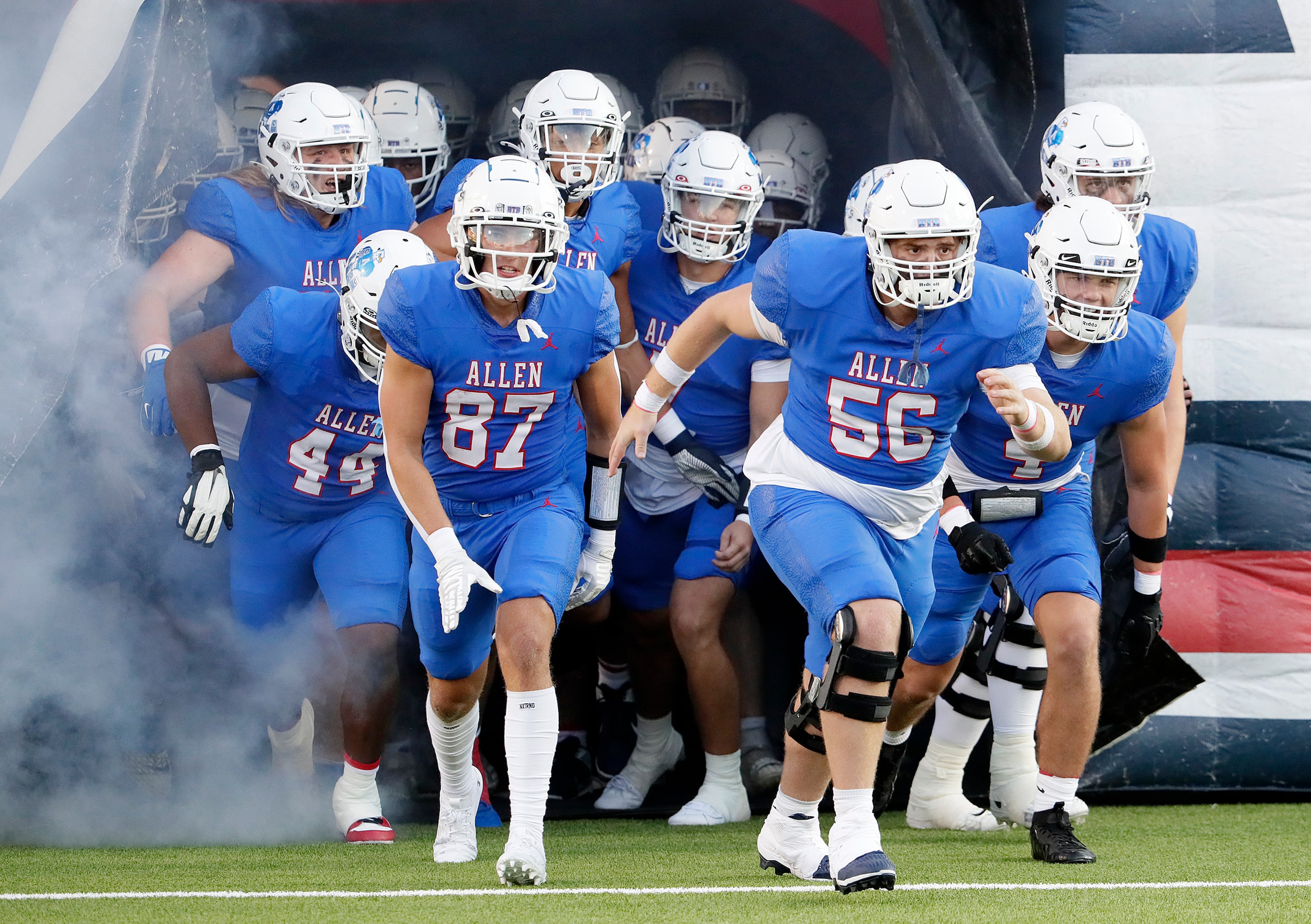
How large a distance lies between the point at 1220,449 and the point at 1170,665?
635 mm

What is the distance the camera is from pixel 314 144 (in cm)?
423

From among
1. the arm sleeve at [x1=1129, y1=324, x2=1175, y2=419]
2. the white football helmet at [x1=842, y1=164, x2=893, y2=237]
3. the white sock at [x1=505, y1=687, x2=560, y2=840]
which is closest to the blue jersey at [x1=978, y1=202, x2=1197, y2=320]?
the white football helmet at [x1=842, y1=164, x2=893, y2=237]

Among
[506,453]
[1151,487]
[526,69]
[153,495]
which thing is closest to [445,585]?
[506,453]

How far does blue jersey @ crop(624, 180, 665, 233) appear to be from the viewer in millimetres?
4684

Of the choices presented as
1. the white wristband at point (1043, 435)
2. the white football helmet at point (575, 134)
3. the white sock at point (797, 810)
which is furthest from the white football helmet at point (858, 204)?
the white sock at point (797, 810)

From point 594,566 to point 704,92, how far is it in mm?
Result: 2103

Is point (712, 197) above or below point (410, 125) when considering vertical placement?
below

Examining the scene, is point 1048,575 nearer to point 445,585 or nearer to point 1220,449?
point 1220,449

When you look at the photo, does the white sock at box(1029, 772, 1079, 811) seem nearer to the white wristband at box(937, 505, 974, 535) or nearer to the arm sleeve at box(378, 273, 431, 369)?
the white wristband at box(937, 505, 974, 535)

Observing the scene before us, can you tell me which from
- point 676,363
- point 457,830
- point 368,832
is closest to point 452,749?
point 457,830

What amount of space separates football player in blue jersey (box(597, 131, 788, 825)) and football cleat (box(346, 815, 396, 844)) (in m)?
0.78

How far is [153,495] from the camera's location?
440 centimetres

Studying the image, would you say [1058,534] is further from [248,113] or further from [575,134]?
[248,113]

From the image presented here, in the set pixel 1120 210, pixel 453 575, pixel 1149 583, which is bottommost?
pixel 1149 583
